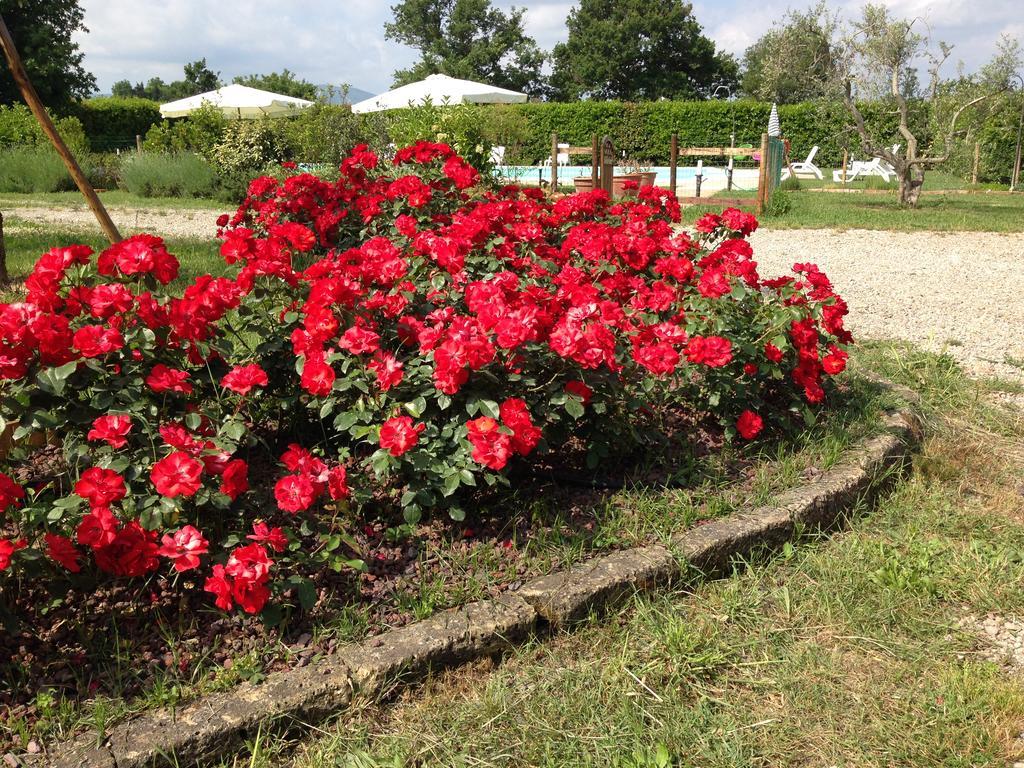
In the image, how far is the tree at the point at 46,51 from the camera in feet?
89.1

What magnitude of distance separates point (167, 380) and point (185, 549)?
1.44 feet

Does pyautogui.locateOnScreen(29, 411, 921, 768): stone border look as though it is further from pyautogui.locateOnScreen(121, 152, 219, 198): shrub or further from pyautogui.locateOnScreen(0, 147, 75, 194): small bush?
pyautogui.locateOnScreen(0, 147, 75, 194): small bush

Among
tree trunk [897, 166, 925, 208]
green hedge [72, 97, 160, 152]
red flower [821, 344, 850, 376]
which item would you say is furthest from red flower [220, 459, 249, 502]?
green hedge [72, 97, 160, 152]

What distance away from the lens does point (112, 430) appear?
6.15 ft

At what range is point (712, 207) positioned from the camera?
40.9ft

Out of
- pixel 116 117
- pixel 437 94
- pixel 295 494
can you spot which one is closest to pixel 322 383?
pixel 295 494

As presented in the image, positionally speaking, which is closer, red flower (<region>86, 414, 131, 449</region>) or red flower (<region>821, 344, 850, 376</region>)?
red flower (<region>86, 414, 131, 449</region>)

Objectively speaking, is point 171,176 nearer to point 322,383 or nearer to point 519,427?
point 322,383

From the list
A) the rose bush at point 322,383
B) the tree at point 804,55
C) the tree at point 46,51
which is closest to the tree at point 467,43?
the tree at point 46,51

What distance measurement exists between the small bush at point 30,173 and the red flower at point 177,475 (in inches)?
599

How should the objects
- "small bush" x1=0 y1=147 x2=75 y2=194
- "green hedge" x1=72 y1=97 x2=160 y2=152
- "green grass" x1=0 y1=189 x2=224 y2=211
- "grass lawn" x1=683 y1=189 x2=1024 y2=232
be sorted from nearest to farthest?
"grass lawn" x1=683 y1=189 x2=1024 y2=232
"green grass" x1=0 y1=189 x2=224 y2=211
"small bush" x1=0 y1=147 x2=75 y2=194
"green hedge" x1=72 y1=97 x2=160 y2=152

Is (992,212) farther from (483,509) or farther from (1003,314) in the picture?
(483,509)

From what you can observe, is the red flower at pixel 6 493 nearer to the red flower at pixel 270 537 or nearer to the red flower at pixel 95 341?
the red flower at pixel 95 341

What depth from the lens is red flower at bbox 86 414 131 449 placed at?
1.87m
